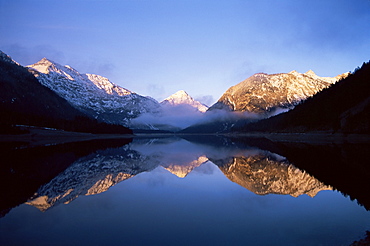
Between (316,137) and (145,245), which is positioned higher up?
(316,137)

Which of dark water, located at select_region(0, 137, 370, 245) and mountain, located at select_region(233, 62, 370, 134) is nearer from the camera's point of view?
dark water, located at select_region(0, 137, 370, 245)

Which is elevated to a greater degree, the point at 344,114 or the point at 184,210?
the point at 344,114

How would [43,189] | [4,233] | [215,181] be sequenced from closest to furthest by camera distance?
1. [4,233]
2. [43,189]
3. [215,181]

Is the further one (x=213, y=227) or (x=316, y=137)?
(x=316, y=137)

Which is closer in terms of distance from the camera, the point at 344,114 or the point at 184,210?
the point at 184,210

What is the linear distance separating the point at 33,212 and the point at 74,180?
7.71 meters

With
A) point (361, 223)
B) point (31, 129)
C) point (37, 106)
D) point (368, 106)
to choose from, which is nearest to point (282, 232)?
point (361, 223)

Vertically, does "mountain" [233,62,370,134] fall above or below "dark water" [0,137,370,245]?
above

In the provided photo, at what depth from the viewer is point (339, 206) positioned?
12664 mm

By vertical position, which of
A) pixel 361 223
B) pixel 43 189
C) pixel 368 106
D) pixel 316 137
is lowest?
pixel 43 189

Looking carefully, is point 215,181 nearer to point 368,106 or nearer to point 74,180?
point 74,180

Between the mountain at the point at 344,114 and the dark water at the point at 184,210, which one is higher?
the mountain at the point at 344,114

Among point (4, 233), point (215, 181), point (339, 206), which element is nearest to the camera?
point (4, 233)

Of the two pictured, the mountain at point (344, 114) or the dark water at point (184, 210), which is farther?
the mountain at point (344, 114)
